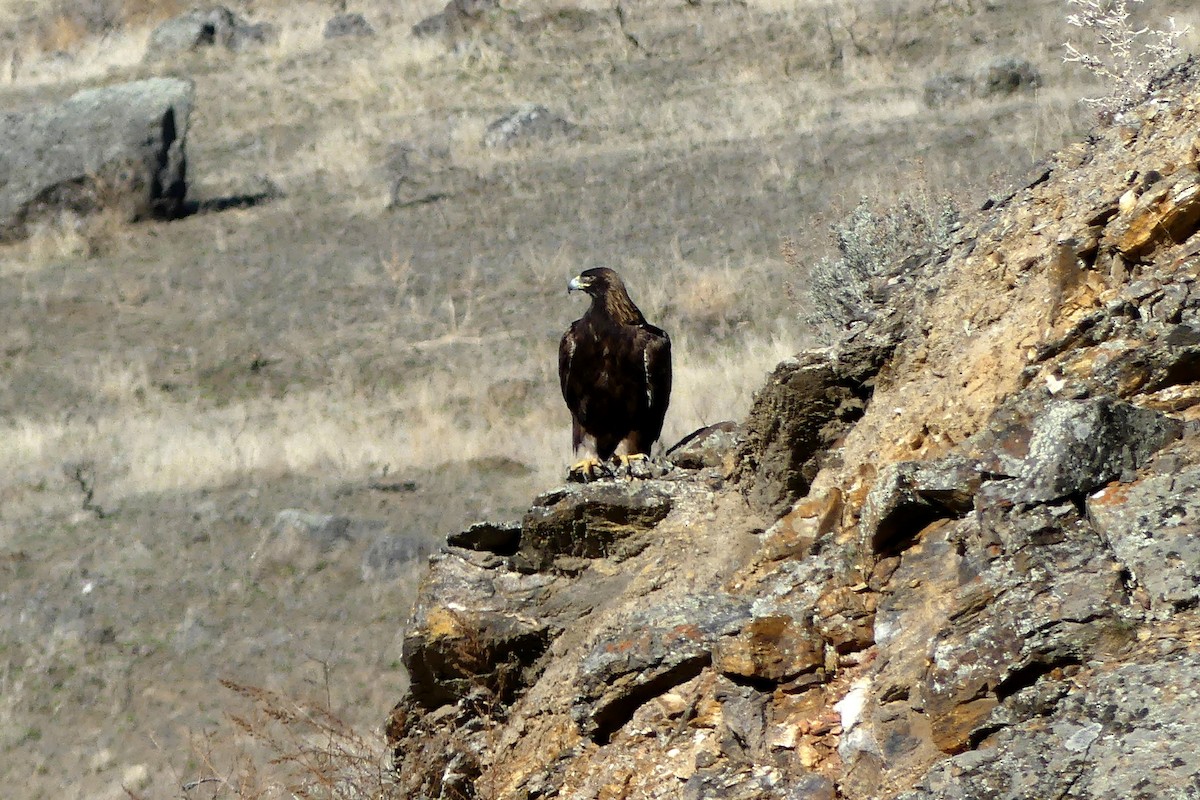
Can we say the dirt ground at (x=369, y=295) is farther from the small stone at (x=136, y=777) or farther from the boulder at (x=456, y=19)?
the boulder at (x=456, y=19)

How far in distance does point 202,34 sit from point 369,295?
13376 millimetres

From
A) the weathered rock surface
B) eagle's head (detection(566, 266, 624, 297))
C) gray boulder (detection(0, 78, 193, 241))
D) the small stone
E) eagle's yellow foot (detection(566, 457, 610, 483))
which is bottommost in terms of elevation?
the small stone

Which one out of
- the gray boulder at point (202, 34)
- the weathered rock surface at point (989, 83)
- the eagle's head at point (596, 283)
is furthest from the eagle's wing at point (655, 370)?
the gray boulder at point (202, 34)

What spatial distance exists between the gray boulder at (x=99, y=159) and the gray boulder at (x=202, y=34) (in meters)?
6.81

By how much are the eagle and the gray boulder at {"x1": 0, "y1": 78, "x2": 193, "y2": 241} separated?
1356 cm

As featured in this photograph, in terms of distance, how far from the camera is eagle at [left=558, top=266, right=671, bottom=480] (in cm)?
904

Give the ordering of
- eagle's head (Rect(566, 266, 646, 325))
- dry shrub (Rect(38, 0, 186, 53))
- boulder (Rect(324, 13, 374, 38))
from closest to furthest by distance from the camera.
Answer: eagle's head (Rect(566, 266, 646, 325)) → boulder (Rect(324, 13, 374, 38)) → dry shrub (Rect(38, 0, 186, 53))

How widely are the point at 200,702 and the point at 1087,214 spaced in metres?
7.20

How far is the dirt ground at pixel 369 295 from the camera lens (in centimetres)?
1108

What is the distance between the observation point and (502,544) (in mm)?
6109

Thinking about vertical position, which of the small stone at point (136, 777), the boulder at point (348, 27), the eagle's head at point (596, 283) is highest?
the eagle's head at point (596, 283)

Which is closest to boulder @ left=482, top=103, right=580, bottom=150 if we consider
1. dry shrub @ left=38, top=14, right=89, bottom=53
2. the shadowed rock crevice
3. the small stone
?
dry shrub @ left=38, top=14, right=89, bottom=53

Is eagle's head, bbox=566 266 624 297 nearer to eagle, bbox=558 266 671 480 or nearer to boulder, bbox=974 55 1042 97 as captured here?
eagle, bbox=558 266 671 480

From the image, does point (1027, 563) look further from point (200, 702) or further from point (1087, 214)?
point (200, 702)
